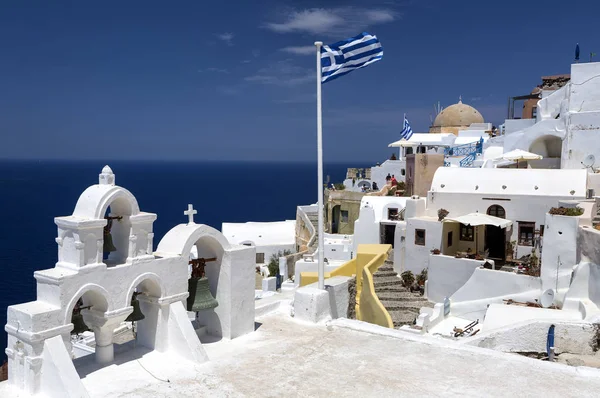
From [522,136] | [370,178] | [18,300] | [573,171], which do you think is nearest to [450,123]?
[370,178]

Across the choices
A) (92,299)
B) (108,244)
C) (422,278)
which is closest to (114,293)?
(92,299)

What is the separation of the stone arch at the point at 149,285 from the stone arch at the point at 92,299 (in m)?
0.39

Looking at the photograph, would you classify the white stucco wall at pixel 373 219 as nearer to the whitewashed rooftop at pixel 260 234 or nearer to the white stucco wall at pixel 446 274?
the white stucco wall at pixel 446 274

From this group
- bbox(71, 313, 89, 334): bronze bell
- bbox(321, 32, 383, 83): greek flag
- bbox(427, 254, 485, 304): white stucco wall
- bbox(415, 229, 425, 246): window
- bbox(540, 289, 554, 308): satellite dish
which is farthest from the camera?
bbox(415, 229, 425, 246): window

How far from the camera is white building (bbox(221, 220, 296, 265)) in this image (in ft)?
139

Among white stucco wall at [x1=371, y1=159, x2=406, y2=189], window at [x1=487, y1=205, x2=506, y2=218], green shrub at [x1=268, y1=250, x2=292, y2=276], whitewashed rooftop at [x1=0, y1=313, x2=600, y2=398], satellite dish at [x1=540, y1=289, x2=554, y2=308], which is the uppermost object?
white stucco wall at [x1=371, y1=159, x2=406, y2=189]

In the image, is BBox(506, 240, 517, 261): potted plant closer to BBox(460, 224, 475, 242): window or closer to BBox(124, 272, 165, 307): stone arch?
BBox(460, 224, 475, 242): window

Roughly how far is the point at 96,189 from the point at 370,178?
4135cm

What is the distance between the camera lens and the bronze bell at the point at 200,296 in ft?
35.3

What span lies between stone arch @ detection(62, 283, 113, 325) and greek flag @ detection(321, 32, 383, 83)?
6947 mm

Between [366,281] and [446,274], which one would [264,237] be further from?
[366,281]

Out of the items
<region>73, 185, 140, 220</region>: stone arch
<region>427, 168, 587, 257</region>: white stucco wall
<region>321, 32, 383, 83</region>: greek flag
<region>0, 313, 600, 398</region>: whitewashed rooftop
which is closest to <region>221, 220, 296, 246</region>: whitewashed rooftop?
<region>427, 168, 587, 257</region>: white stucco wall

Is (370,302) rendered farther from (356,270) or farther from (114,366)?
(114,366)

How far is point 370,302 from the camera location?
18.4 metres
